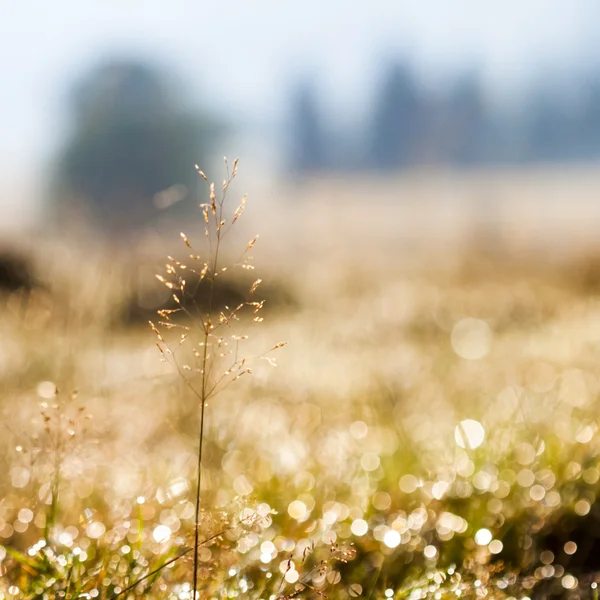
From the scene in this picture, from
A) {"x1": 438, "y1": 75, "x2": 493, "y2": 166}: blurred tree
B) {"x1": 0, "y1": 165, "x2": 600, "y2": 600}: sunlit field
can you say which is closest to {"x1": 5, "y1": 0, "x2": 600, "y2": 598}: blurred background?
{"x1": 0, "y1": 165, "x2": 600, "y2": 600}: sunlit field

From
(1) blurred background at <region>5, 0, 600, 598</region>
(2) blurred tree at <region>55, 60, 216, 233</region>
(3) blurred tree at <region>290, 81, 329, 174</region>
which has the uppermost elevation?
(1) blurred background at <region>5, 0, 600, 598</region>

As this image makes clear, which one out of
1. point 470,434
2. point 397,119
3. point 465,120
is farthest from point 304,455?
point 397,119

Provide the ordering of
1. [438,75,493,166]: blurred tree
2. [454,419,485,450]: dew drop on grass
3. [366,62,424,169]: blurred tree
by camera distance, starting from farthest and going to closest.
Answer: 1. [366,62,424,169]: blurred tree
2. [438,75,493,166]: blurred tree
3. [454,419,485,450]: dew drop on grass

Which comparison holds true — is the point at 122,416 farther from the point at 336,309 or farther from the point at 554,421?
the point at 336,309

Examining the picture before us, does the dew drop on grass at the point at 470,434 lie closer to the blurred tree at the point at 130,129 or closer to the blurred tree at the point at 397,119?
the blurred tree at the point at 130,129

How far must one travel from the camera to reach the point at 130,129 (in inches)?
2170

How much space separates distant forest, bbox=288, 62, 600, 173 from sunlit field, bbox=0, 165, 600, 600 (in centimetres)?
8043

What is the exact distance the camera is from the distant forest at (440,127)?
87688 mm

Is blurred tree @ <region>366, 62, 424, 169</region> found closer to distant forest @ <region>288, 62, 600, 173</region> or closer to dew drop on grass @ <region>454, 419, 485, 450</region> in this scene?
distant forest @ <region>288, 62, 600, 173</region>

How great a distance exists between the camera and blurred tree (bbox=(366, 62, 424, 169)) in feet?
302

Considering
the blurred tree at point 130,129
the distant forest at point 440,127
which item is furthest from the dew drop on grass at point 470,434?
the distant forest at point 440,127

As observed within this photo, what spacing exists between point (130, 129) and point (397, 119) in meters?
48.4

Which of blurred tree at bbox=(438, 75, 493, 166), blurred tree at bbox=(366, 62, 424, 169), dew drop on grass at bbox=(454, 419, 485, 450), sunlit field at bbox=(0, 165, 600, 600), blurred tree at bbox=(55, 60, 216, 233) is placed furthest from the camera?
blurred tree at bbox=(366, 62, 424, 169)

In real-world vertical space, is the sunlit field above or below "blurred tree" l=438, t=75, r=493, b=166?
above
